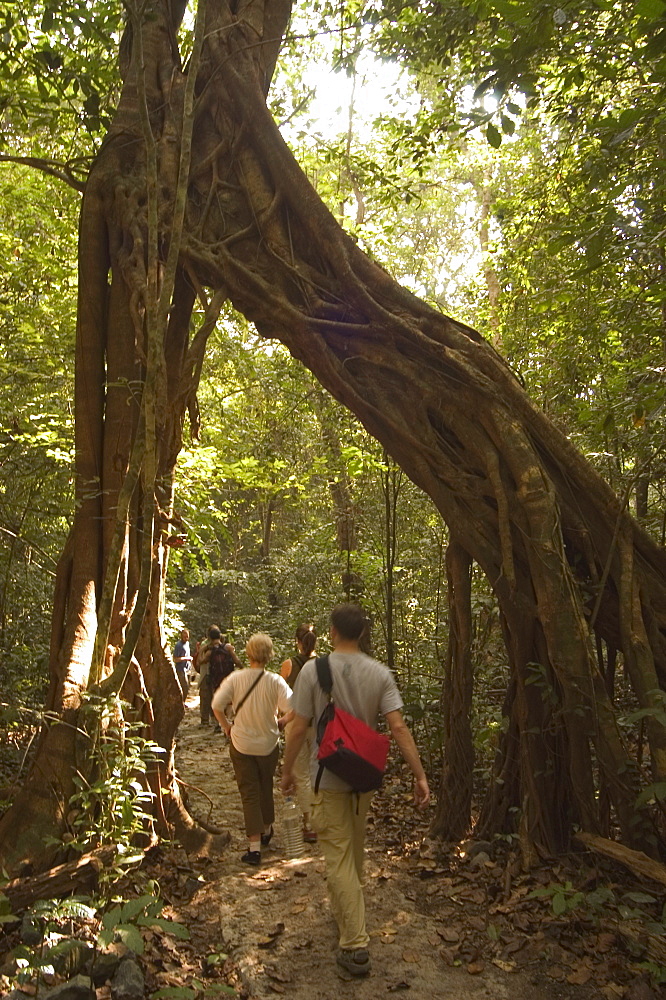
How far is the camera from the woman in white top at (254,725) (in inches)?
211

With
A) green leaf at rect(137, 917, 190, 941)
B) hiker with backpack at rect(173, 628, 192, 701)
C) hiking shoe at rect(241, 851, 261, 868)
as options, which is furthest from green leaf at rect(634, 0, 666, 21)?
hiker with backpack at rect(173, 628, 192, 701)

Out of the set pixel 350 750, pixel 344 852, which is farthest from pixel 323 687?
pixel 344 852

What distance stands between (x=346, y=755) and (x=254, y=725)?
1.91 meters

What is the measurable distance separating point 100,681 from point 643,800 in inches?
122

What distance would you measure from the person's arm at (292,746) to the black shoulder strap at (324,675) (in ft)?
0.65

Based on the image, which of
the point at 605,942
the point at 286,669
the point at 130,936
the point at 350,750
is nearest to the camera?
the point at 130,936

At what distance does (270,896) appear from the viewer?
15.2ft

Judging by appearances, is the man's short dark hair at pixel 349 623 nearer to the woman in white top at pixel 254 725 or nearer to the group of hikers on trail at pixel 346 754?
the group of hikers on trail at pixel 346 754

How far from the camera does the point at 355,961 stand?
3.54 metres

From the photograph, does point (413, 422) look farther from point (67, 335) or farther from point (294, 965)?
point (67, 335)

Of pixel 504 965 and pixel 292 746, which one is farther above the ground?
pixel 292 746

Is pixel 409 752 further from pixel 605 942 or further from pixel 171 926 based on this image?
pixel 171 926

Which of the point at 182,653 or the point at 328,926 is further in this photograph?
the point at 182,653

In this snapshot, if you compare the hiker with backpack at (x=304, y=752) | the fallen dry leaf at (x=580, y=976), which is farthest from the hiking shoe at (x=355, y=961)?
the hiker with backpack at (x=304, y=752)
